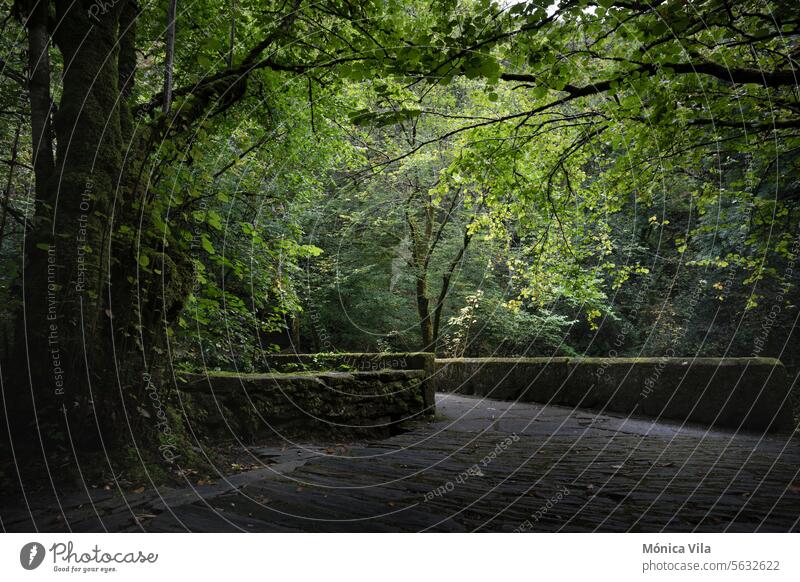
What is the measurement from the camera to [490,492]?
2.88 m

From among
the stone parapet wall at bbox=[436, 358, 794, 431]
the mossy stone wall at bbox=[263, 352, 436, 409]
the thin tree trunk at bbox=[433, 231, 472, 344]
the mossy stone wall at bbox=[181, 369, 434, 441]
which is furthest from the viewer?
the thin tree trunk at bbox=[433, 231, 472, 344]

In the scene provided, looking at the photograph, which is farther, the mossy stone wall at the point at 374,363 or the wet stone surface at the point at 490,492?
the mossy stone wall at the point at 374,363

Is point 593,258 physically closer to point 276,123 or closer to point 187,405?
point 276,123

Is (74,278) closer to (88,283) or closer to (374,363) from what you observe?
(88,283)

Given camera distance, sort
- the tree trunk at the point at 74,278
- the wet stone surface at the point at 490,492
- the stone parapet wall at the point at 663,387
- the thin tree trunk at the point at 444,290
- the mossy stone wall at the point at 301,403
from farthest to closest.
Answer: the thin tree trunk at the point at 444,290
the stone parapet wall at the point at 663,387
the mossy stone wall at the point at 301,403
the tree trunk at the point at 74,278
the wet stone surface at the point at 490,492

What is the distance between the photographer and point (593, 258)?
49.6 ft

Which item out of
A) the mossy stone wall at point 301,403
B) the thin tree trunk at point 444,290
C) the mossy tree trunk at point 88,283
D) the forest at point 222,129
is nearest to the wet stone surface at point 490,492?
the mossy stone wall at point 301,403

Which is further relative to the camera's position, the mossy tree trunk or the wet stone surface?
the mossy tree trunk

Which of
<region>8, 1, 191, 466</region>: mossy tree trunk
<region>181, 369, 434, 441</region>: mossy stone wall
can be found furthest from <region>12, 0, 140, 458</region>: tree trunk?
<region>181, 369, 434, 441</region>: mossy stone wall

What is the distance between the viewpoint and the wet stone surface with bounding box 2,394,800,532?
7.45 feet

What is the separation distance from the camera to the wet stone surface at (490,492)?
89.4 inches

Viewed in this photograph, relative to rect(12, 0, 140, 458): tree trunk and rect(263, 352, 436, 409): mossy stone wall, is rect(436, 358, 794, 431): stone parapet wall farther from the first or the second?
rect(12, 0, 140, 458): tree trunk

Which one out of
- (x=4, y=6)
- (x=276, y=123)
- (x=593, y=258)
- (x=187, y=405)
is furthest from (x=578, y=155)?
(x=593, y=258)

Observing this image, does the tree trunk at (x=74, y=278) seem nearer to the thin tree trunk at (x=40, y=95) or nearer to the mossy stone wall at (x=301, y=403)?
the thin tree trunk at (x=40, y=95)
